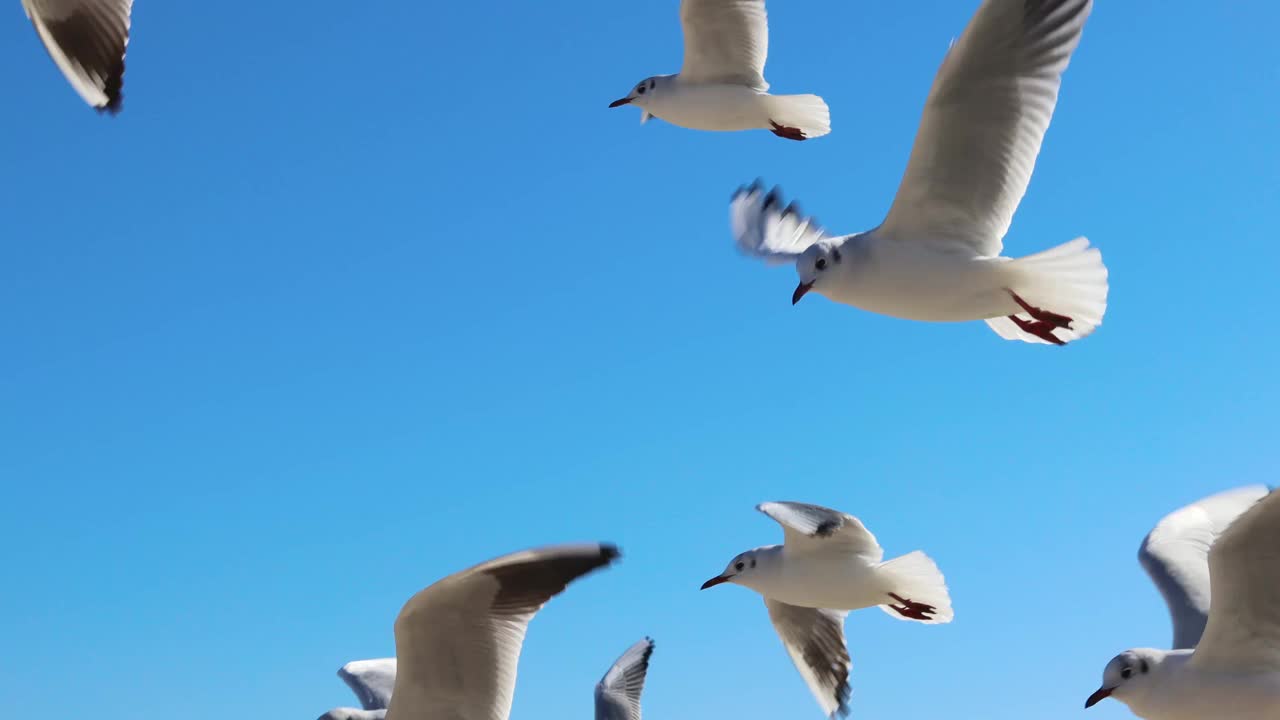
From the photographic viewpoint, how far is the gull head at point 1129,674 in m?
5.30

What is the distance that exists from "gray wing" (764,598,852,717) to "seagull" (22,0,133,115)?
14.4ft

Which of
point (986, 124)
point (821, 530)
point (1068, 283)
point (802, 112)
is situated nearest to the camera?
point (986, 124)

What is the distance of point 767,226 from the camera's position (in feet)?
29.9

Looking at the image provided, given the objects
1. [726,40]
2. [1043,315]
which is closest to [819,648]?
[1043,315]

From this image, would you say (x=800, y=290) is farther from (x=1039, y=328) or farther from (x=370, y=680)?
(x=370, y=680)

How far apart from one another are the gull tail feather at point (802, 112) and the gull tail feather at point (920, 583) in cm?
326

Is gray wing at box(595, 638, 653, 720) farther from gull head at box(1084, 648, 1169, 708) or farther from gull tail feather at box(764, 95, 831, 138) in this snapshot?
gull head at box(1084, 648, 1169, 708)

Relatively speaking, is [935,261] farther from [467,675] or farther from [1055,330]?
[467,675]

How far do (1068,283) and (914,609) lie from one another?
2.01 meters

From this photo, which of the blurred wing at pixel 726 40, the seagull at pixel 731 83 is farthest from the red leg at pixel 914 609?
the blurred wing at pixel 726 40

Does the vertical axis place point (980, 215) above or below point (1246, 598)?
above

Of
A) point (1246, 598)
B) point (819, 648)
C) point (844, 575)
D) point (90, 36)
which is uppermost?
point (90, 36)

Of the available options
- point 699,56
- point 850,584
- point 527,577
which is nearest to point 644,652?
point 850,584

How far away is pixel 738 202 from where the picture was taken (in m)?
9.36
